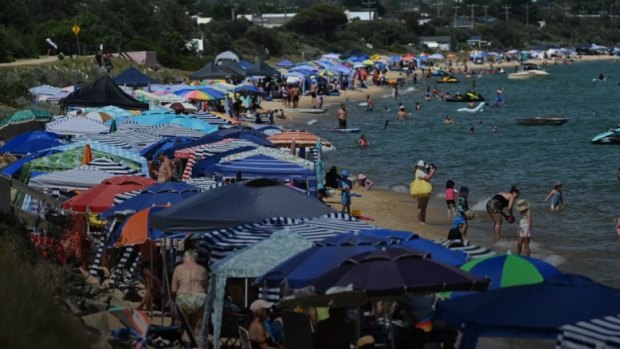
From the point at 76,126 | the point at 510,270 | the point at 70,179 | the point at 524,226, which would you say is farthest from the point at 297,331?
the point at 76,126

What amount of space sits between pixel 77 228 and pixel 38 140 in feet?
25.7

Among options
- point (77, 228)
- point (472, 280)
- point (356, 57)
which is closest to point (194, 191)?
point (77, 228)

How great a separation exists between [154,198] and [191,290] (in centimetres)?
300

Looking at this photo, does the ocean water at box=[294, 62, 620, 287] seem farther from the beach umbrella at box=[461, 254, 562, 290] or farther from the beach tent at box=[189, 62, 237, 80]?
the beach umbrella at box=[461, 254, 562, 290]

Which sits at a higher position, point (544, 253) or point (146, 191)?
point (146, 191)

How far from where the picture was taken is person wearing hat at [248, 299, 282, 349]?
35.8 ft

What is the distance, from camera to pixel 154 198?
584 inches

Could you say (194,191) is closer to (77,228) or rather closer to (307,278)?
(77,228)

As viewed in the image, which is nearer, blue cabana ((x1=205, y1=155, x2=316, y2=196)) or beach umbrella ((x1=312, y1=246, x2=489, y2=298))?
beach umbrella ((x1=312, y1=246, x2=489, y2=298))

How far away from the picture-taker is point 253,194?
13156 millimetres

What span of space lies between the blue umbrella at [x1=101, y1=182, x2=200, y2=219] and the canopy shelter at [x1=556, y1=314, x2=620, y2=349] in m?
6.72

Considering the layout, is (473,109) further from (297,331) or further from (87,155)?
(297,331)

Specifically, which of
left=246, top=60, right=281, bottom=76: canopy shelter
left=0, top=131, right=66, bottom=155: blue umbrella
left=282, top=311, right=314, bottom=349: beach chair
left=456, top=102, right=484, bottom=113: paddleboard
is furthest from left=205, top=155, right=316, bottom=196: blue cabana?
left=456, top=102, right=484, bottom=113: paddleboard

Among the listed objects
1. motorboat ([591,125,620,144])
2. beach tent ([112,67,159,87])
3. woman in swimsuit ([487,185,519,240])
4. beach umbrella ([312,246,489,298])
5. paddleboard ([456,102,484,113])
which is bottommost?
paddleboard ([456,102,484,113])
